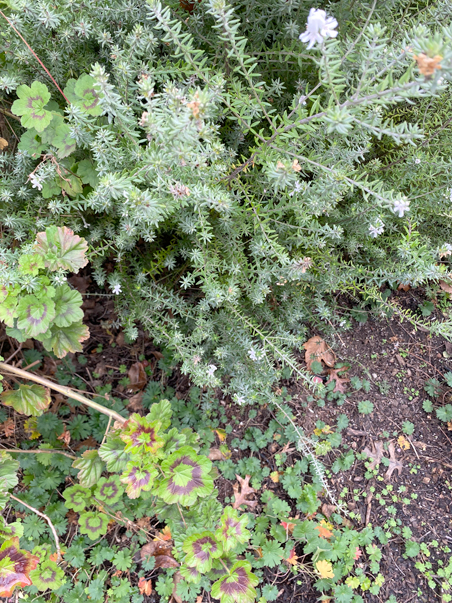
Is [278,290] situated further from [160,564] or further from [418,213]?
[160,564]

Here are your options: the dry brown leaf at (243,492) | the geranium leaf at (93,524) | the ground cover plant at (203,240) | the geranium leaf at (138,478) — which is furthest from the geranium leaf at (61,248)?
the dry brown leaf at (243,492)

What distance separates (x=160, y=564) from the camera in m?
2.63

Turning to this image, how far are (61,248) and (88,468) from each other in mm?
1162

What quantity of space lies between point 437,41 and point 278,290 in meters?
1.77

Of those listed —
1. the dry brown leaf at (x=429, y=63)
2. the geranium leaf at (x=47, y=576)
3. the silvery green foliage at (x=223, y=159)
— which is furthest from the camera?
the geranium leaf at (x=47, y=576)

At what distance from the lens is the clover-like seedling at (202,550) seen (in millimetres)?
1667

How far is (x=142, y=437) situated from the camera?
173 centimetres

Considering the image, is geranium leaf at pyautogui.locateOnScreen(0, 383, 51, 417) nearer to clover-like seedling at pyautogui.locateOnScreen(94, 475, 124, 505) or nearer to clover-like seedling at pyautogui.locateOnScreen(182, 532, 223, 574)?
clover-like seedling at pyautogui.locateOnScreen(94, 475, 124, 505)

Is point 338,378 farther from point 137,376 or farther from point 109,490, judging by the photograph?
point 109,490

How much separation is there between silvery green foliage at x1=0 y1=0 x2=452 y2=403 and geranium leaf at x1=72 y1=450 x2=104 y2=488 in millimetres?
696

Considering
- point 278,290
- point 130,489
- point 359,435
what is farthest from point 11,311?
point 359,435

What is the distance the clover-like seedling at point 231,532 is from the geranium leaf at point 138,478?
369 mm

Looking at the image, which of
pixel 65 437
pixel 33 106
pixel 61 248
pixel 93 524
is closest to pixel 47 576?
pixel 93 524

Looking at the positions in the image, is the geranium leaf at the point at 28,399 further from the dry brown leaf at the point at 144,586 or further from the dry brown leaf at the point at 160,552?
the dry brown leaf at the point at 144,586
